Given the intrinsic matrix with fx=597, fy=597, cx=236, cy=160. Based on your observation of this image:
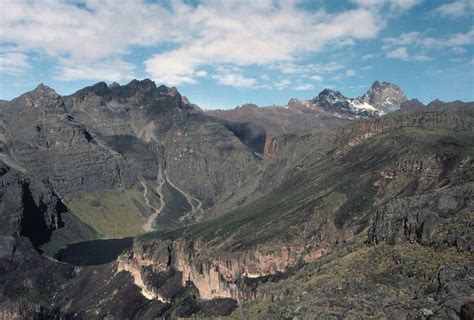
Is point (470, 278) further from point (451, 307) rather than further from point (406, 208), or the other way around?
point (406, 208)

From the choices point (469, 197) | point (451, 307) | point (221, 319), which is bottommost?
point (221, 319)

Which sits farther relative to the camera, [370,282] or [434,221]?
[434,221]

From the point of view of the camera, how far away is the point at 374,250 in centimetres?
11525

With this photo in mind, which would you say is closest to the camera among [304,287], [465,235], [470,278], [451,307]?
[451,307]

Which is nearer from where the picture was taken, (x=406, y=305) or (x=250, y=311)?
(x=406, y=305)

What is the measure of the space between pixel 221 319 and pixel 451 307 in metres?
67.5

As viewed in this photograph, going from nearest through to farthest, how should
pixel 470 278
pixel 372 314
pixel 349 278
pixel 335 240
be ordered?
pixel 470 278 < pixel 372 314 < pixel 349 278 < pixel 335 240

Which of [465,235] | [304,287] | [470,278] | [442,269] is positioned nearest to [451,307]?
[470,278]

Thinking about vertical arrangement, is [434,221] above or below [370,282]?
above

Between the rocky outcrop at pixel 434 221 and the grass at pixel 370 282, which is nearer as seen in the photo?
the grass at pixel 370 282

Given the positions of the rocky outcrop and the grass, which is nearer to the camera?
the grass

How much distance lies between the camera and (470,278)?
67750 mm

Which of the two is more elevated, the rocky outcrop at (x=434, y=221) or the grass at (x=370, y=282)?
the rocky outcrop at (x=434, y=221)

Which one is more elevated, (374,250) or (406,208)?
(406,208)
